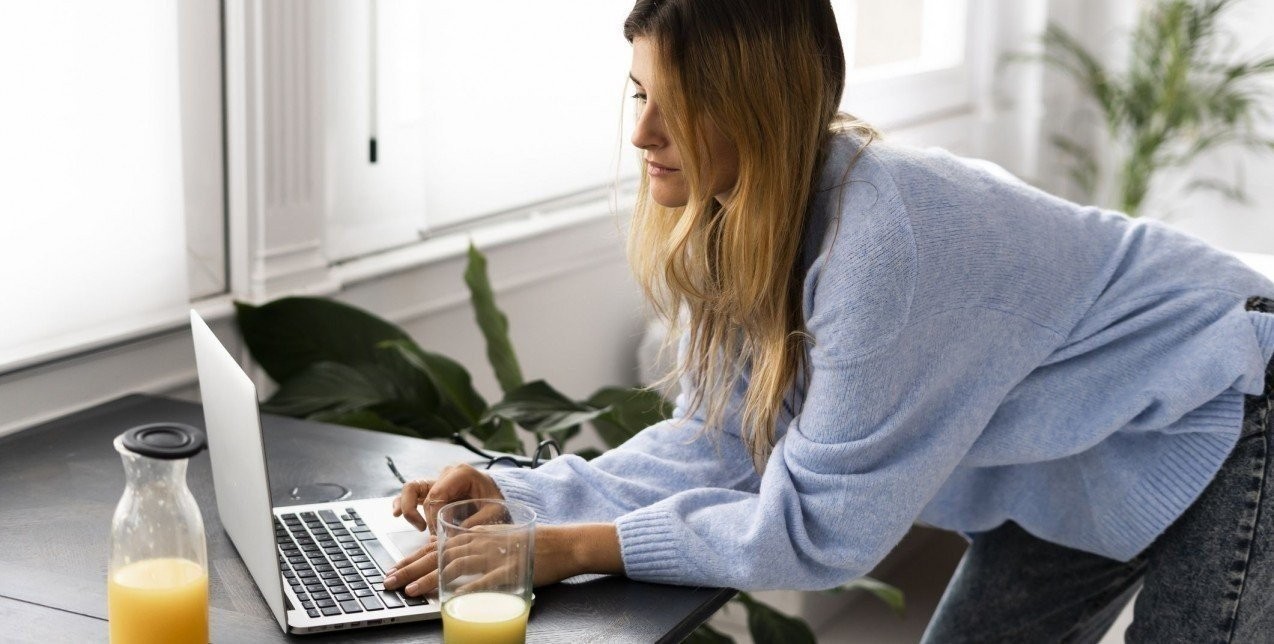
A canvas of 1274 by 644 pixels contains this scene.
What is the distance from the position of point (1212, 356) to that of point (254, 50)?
4.17ft

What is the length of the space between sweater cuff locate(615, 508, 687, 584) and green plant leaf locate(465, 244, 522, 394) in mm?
823

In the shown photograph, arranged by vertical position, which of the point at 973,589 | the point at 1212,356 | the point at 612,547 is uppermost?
the point at 1212,356

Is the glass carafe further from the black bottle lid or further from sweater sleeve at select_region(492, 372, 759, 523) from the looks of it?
sweater sleeve at select_region(492, 372, 759, 523)

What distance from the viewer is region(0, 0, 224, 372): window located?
164 cm

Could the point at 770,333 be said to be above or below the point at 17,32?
below

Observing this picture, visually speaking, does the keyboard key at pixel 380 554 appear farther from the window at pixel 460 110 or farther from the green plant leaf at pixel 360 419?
the window at pixel 460 110

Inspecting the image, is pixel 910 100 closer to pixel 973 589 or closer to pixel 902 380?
pixel 973 589

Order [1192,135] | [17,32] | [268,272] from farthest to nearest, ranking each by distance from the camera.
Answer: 1. [1192,135]
2. [268,272]
3. [17,32]

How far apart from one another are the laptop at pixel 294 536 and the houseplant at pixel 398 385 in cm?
54

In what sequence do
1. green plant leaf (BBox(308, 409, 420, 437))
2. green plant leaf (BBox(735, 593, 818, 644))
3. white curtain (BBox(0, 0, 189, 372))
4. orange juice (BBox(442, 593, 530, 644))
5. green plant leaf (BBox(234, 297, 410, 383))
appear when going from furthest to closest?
green plant leaf (BBox(735, 593, 818, 644))
green plant leaf (BBox(234, 297, 410, 383))
green plant leaf (BBox(308, 409, 420, 437))
white curtain (BBox(0, 0, 189, 372))
orange juice (BBox(442, 593, 530, 644))

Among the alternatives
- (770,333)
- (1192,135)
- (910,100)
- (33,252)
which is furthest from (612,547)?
(1192,135)

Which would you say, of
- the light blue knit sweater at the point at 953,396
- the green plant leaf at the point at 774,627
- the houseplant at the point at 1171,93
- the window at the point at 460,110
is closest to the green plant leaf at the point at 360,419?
the window at the point at 460,110

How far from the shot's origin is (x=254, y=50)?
1.87 metres

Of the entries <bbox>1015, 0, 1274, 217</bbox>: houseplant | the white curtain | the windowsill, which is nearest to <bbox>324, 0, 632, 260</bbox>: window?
the windowsill
